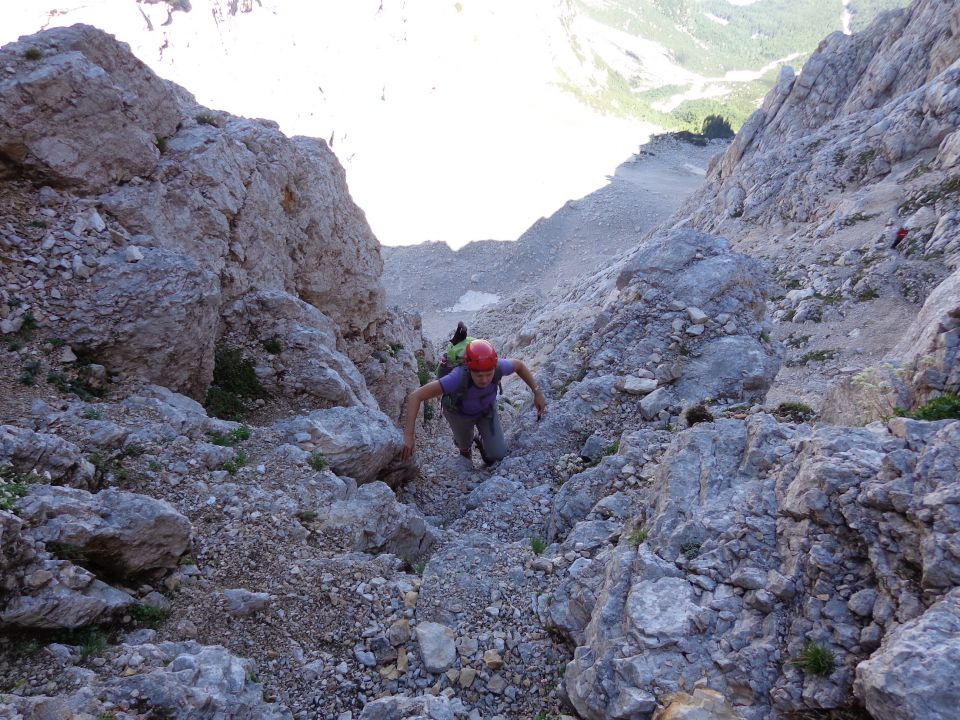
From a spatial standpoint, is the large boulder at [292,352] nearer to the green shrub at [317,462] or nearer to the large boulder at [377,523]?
the green shrub at [317,462]

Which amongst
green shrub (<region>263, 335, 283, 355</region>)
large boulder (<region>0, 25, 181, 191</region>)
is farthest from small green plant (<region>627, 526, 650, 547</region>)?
large boulder (<region>0, 25, 181, 191</region>)

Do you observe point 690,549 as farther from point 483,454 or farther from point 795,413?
point 483,454

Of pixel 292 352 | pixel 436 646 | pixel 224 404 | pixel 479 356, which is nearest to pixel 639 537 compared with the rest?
pixel 436 646

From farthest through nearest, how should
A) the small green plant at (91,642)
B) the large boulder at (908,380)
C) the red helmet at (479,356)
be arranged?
the red helmet at (479,356) → the large boulder at (908,380) → the small green plant at (91,642)

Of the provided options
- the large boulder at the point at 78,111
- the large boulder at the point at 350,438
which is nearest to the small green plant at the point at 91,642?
the large boulder at the point at 350,438

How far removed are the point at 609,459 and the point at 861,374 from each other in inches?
118

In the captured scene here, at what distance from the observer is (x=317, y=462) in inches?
297

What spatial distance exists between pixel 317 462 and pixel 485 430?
10.8 ft

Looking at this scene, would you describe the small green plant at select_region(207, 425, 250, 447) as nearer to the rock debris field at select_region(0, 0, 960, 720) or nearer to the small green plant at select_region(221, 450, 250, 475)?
the rock debris field at select_region(0, 0, 960, 720)

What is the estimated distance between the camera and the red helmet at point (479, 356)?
834 centimetres

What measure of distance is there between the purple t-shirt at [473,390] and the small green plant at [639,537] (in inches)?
145

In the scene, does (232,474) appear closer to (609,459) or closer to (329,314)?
(609,459)

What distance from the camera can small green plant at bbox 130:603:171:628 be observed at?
16.3ft

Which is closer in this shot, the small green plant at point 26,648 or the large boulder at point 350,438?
the small green plant at point 26,648
